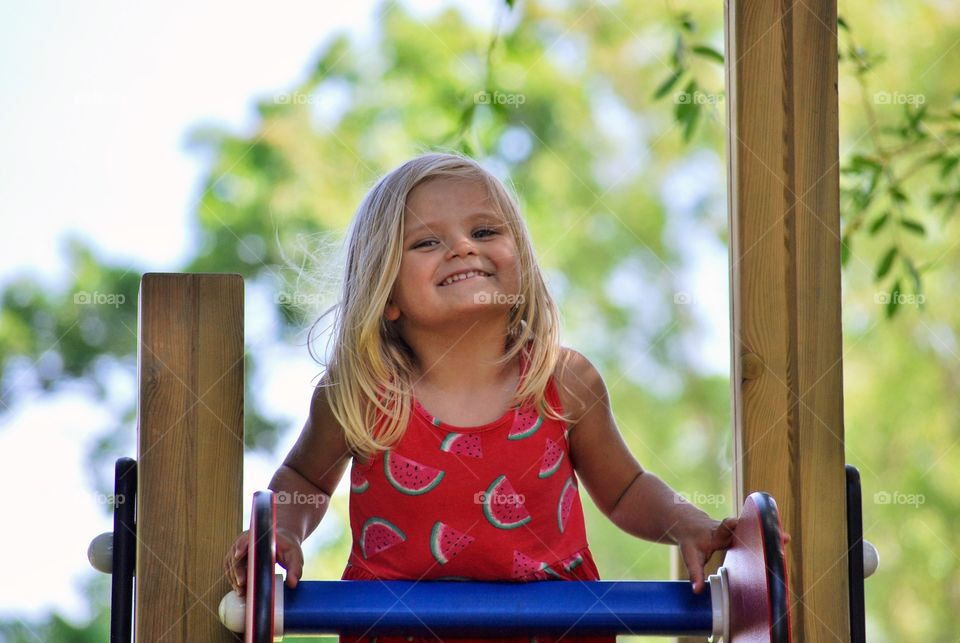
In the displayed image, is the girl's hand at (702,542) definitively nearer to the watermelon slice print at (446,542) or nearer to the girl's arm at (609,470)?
the girl's arm at (609,470)

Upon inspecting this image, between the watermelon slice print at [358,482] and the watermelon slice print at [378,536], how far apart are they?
45 mm

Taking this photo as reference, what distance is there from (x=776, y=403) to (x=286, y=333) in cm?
575

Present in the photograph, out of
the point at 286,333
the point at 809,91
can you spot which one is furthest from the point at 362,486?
the point at 286,333

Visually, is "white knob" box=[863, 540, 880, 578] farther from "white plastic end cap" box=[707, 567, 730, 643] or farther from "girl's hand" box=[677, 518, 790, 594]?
"white plastic end cap" box=[707, 567, 730, 643]

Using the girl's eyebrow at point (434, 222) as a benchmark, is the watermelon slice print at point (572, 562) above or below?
below

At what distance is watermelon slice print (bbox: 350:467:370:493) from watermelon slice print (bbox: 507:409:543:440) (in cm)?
20

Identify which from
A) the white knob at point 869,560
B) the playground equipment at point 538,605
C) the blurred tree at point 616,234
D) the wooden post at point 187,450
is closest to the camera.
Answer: the playground equipment at point 538,605

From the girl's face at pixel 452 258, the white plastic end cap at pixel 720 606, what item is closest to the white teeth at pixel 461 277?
the girl's face at pixel 452 258

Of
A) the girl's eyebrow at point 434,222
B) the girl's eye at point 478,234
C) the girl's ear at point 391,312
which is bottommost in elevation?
the girl's ear at point 391,312

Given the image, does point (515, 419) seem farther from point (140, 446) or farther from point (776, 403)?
point (140, 446)

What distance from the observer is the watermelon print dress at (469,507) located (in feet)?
5.30

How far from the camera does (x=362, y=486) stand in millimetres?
1686

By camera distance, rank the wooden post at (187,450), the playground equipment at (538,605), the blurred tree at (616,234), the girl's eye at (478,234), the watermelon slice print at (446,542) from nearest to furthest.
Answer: the playground equipment at (538,605) < the wooden post at (187,450) < the watermelon slice print at (446,542) < the girl's eye at (478,234) < the blurred tree at (616,234)

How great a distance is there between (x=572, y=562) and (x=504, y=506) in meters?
0.12
